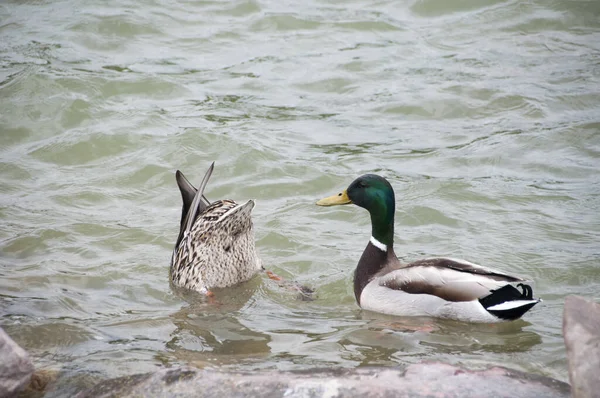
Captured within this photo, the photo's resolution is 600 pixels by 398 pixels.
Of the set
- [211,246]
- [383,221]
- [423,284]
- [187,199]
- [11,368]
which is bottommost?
[423,284]

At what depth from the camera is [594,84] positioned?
10039mm

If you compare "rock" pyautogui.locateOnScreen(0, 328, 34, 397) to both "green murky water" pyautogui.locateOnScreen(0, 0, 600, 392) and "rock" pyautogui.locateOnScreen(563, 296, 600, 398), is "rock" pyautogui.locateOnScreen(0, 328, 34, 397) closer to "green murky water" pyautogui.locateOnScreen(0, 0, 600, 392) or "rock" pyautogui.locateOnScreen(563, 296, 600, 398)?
"green murky water" pyautogui.locateOnScreen(0, 0, 600, 392)

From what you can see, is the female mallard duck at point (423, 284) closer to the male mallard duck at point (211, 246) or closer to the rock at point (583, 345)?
the male mallard duck at point (211, 246)

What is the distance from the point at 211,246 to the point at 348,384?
10.2 feet

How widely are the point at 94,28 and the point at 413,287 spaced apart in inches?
294

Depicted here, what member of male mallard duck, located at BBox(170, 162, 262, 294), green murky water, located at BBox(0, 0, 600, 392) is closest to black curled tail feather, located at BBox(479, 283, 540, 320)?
green murky water, located at BBox(0, 0, 600, 392)

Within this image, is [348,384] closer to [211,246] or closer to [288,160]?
[211,246]

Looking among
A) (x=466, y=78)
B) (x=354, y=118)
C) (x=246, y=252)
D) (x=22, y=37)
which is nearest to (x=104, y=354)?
(x=246, y=252)

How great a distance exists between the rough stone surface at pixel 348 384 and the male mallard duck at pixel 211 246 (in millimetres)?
2577

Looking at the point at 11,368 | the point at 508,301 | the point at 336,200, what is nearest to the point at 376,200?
the point at 336,200

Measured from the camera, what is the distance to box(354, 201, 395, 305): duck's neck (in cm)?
662

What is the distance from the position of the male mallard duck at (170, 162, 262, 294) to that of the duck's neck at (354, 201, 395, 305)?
38.1 inches

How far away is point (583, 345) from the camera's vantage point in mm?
3869

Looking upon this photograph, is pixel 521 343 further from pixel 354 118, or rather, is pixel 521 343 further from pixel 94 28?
pixel 94 28
